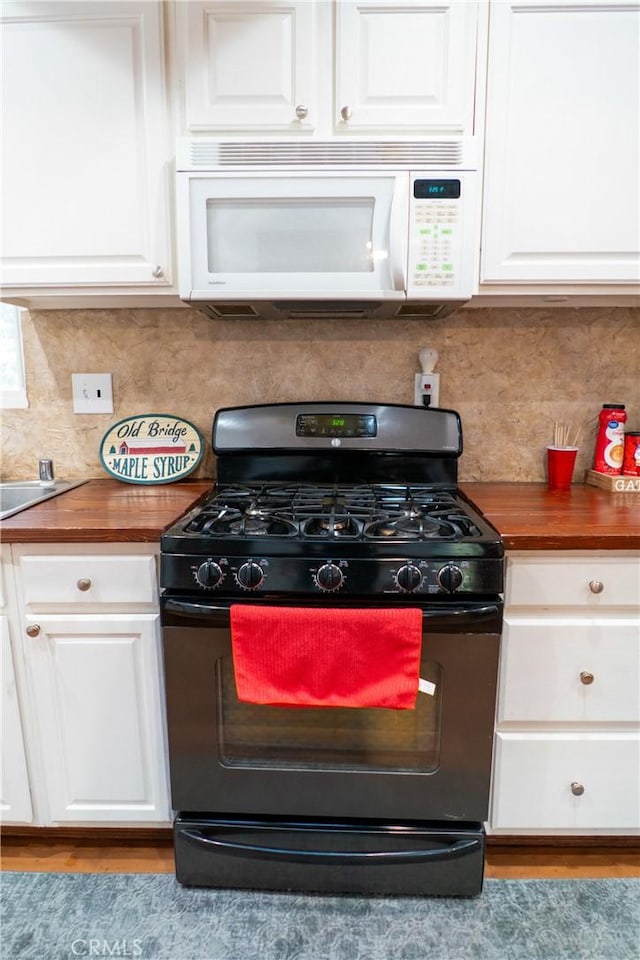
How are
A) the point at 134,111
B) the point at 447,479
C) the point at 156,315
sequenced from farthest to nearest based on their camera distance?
the point at 156,315
the point at 447,479
the point at 134,111

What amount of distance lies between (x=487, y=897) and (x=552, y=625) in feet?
2.31

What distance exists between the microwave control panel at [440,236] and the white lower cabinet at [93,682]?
96 cm

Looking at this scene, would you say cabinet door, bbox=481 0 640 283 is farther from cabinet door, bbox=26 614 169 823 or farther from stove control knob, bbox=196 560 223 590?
cabinet door, bbox=26 614 169 823

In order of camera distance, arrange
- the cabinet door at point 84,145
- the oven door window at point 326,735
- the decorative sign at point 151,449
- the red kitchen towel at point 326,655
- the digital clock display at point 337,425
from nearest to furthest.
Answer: the red kitchen towel at point 326,655
the oven door window at point 326,735
the cabinet door at point 84,145
the digital clock display at point 337,425
the decorative sign at point 151,449

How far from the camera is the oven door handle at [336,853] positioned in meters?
1.23

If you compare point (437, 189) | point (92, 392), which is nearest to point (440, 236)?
point (437, 189)

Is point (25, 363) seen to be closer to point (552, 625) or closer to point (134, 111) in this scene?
point (134, 111)

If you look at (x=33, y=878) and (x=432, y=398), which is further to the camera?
(x=432, y=398)

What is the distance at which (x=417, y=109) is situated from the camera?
132cm

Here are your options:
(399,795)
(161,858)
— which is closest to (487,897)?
(399,795)

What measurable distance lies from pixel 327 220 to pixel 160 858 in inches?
68.0

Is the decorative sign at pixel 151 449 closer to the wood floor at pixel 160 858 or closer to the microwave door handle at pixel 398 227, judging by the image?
the microwave door handle at pixel 398 227

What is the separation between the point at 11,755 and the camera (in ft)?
4.39

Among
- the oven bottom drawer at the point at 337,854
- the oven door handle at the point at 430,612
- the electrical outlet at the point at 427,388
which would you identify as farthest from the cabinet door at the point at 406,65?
the oven bottom drawer at the point at 337,854
